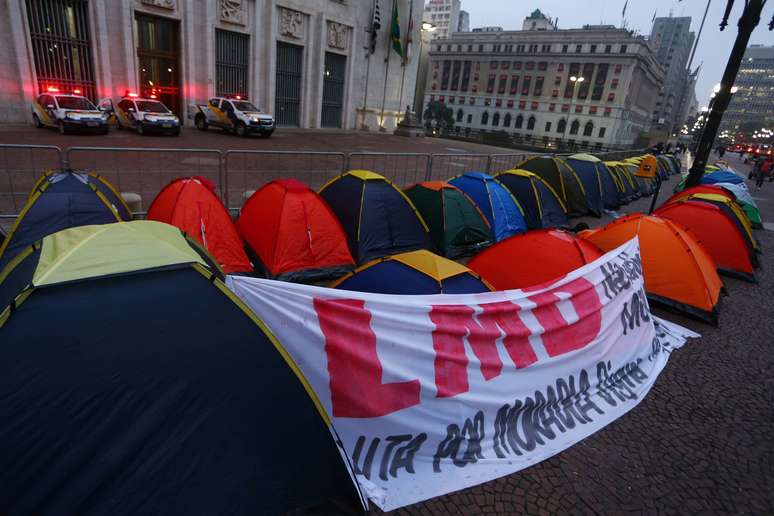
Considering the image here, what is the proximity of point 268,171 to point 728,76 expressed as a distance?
501 inches

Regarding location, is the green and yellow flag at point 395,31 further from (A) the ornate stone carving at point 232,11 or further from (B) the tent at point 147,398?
(B) the tent at point 147,398

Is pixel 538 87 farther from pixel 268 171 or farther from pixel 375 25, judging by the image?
pixel 268 171

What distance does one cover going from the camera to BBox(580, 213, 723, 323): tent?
19.5ft

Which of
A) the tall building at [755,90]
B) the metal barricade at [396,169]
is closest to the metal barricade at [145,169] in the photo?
the metal barricade at [396,169]

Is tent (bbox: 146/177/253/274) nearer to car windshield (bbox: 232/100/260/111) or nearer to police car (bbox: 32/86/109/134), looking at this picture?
police car (bbox: 32/86/109/134)

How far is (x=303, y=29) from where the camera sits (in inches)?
1095

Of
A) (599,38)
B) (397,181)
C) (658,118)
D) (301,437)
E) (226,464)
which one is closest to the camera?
(226,464)

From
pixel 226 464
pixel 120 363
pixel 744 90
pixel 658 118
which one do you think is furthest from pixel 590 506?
pixel 744 90

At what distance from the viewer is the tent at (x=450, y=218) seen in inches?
290

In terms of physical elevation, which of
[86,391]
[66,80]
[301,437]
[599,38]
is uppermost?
[599,38]

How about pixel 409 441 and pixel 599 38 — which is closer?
pixel 409 441

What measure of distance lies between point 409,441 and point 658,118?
443 feet

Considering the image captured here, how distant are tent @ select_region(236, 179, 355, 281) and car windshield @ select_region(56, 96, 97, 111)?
14981mm

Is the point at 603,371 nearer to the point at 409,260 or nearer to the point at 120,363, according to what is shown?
the point at 409,260
